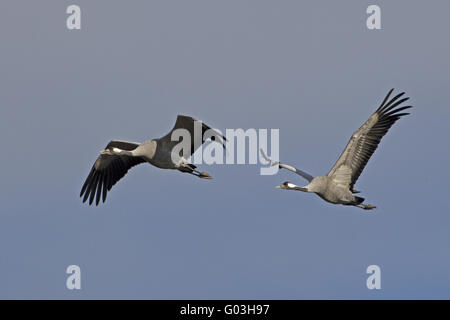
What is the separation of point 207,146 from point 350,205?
2889 millimetres

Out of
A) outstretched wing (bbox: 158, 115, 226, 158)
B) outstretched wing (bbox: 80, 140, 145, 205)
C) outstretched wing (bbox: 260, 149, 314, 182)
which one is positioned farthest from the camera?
outstretched wing (bbox: 80, 140, 145, 205)

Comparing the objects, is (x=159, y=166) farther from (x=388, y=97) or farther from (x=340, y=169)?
(x=388, y=97)

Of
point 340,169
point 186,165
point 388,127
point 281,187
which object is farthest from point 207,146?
point 388,127

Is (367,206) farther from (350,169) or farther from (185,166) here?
(185,166)

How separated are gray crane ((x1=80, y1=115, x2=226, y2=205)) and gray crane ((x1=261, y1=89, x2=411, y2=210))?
1.77m

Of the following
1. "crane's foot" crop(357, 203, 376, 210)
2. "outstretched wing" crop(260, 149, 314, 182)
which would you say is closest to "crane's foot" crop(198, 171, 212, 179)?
"outstretched wing" crop(260, 149, 314, 182)

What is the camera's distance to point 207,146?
1450cm

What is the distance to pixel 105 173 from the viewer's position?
54.0 ft

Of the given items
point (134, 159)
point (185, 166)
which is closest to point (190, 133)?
point (185, 166)

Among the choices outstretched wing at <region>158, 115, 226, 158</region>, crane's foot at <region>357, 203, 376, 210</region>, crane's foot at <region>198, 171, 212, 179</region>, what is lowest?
crane's foot at <region>357, 203, 376, 210</region>

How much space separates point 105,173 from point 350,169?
5361mm

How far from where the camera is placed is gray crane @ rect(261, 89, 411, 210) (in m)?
14.0

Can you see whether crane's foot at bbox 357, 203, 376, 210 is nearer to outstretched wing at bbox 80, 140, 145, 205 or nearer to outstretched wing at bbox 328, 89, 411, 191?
outstretched wing at bbox 328, 89, 411, 191

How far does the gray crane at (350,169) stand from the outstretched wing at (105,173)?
3.83 m
